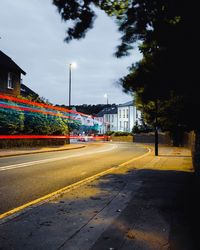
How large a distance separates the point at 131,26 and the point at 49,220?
3677 millimetres

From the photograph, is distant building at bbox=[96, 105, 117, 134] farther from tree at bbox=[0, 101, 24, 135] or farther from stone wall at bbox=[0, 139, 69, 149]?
tree at bbox=[0, 101, 24, 135]

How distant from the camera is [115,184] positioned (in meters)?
8.36

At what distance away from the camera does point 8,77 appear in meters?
33.2

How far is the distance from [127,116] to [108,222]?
87.1m

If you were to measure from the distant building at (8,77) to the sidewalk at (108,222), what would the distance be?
89.1 feet

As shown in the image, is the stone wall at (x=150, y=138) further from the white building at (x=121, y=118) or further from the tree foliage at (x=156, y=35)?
the tree foliage at (x=156, y=35)

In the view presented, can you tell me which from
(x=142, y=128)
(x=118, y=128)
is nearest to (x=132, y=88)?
(x=142, y=128)

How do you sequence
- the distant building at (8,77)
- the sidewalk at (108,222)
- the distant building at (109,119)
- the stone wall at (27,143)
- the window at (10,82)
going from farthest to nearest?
1. the distant building at (109,119)
2. the window at (10,82)
3. the distant building at (8,77)
4. the stone wall at (27,143)
5. the sidewalk at (108,222)

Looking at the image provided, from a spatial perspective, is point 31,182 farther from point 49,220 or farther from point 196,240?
point 196,240

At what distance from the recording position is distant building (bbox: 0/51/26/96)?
32.1m

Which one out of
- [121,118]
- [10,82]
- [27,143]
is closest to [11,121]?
[27,143]

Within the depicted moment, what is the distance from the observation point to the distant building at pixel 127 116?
88250 mm

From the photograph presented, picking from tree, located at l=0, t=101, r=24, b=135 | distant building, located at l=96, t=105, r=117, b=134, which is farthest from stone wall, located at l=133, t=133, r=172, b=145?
distant building, located at l=96, t=105, r=117, b=134

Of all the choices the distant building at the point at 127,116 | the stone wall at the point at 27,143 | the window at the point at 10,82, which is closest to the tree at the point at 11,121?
the stone wall at the point at 27,143
